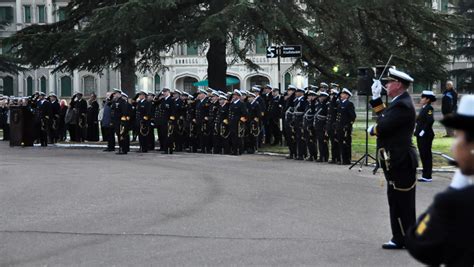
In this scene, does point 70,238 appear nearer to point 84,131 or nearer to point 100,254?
point 100,254

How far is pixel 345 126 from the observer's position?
18.4 metres

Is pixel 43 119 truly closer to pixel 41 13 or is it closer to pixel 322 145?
pixel 322 145

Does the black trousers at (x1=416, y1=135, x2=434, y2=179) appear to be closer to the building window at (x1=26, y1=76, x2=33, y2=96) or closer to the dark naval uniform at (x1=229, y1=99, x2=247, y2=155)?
the dark naval uniform at (x1=229, y1=99, x2=247, y2=155)

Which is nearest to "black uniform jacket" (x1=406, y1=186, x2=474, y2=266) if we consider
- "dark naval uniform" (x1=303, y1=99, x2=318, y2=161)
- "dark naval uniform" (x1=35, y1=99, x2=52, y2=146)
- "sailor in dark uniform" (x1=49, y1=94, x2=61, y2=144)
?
"dark naval uniform" (x1=303, y1=99, x2=318, y2=161)

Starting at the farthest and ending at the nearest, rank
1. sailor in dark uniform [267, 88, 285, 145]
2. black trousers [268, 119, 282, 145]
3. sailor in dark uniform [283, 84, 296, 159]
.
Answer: black trousers [268, 119, 282, 145] < sailor in dark uniform [267, 88, 285, 145] < sailor in dark uniform [283, 84, 296, 159]

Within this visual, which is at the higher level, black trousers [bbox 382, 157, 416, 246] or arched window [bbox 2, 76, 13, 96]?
arched window [bbox 2, 76, 13, 96]

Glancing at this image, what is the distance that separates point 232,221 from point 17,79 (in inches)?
2692

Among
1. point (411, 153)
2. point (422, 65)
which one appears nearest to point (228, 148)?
point (422, 65)

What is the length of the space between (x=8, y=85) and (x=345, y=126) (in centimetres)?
6224

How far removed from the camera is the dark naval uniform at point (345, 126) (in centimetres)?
1842

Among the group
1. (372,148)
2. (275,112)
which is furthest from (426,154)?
(275,112)

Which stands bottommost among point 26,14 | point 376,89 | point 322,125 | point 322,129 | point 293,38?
point 322,129

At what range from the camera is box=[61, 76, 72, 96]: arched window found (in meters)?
73.7

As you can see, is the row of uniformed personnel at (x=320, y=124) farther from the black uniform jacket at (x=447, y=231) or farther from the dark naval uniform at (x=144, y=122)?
the black uniform jacket at (x=447, y=231)
